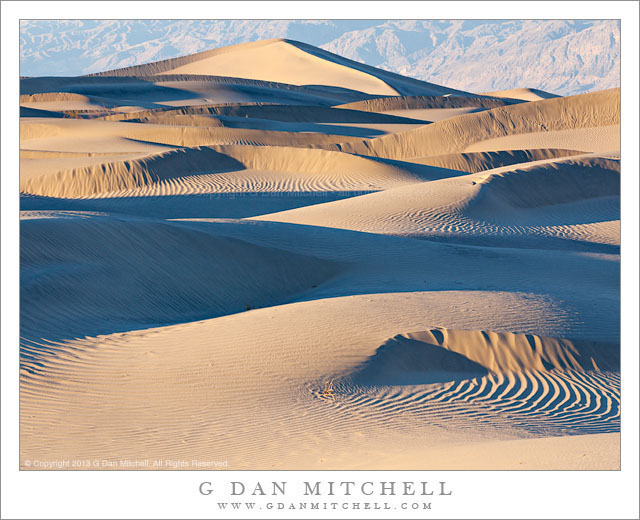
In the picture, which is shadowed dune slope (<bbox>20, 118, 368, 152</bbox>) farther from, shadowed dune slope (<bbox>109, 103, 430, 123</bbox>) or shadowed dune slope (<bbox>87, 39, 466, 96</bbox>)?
shadowed dune slope (<bbox>87, 39, 466, 96</bbox>)

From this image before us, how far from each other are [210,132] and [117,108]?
48.8ft

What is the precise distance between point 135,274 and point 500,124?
899 inches

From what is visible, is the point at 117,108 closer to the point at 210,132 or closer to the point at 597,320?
the point at 210,132

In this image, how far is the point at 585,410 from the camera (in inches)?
289

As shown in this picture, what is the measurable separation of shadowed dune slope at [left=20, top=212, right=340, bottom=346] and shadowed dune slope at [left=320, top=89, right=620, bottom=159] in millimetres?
17211

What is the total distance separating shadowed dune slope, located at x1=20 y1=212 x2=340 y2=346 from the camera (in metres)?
9.02

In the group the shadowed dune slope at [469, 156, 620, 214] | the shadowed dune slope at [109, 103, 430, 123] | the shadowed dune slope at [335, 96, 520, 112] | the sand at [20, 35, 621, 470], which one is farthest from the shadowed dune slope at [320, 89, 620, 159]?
the shadowed dune slope at [335, 96, 520, 112]

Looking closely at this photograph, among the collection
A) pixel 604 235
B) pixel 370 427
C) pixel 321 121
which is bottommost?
pixel 370 427

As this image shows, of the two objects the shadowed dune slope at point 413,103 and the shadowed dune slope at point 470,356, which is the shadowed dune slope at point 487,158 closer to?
the shadowed dune slope at point 413,103

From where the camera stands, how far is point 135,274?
10.5 metres

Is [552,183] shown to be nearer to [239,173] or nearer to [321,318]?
[239,173]

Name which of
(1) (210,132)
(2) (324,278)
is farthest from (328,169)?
(2) (324,278)

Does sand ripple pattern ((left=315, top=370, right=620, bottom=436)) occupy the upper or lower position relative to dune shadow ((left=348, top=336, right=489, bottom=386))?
lower

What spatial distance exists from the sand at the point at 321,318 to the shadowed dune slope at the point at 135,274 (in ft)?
0.10
